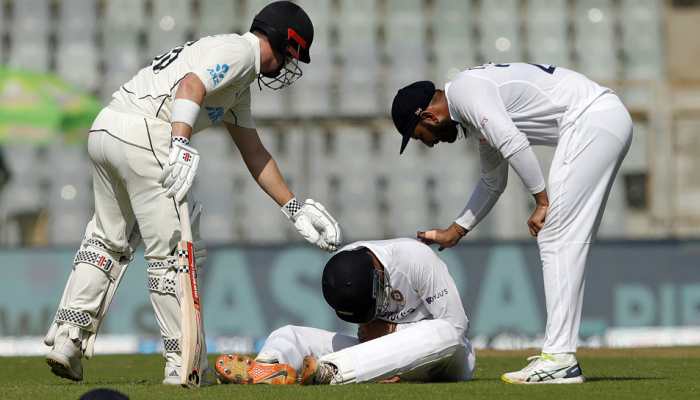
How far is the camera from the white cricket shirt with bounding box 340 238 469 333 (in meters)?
5.79

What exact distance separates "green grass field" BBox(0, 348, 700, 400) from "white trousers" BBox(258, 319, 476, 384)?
0.09m

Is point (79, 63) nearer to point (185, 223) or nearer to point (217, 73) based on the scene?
point (217, 73)

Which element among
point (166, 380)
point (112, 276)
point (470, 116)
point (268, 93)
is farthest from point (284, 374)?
point (268, 93)

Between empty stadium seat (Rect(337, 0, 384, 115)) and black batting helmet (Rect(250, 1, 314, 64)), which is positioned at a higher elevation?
empty stadium seat (Rect(337, 0, 384, 115))

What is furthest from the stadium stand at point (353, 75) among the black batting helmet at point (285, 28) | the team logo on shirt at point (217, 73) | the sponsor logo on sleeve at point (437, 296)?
the team logo on shirt at point (217, 73)

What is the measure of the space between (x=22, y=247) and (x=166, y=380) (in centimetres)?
651

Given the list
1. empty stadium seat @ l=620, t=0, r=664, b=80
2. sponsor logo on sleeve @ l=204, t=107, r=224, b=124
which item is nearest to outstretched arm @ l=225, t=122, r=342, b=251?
sponsor logo on sleeve @ l=204, t=107, r=224, b=124

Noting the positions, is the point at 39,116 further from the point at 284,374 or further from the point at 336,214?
the point at 284,374

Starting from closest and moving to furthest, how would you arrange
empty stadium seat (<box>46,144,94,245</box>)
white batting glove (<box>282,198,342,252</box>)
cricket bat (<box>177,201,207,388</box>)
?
cricket bat (<box>177,201,207,388</box>) → white batting glove (<box>282,198,342,252</box>) → empty stadium seat (<box>46,144,94,245</box>)

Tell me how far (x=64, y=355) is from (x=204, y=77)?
1.50m

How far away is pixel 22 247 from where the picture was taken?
1181 centimetres

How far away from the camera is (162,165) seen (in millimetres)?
5645

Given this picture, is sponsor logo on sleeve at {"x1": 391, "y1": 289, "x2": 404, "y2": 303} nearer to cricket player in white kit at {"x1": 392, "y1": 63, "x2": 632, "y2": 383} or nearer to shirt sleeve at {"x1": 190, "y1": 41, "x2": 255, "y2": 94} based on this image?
cricket player in white kit at {"x1": 392, "y1": 63, "x2": 632, "y2": 383}

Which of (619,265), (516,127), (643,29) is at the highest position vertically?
(643,29)
